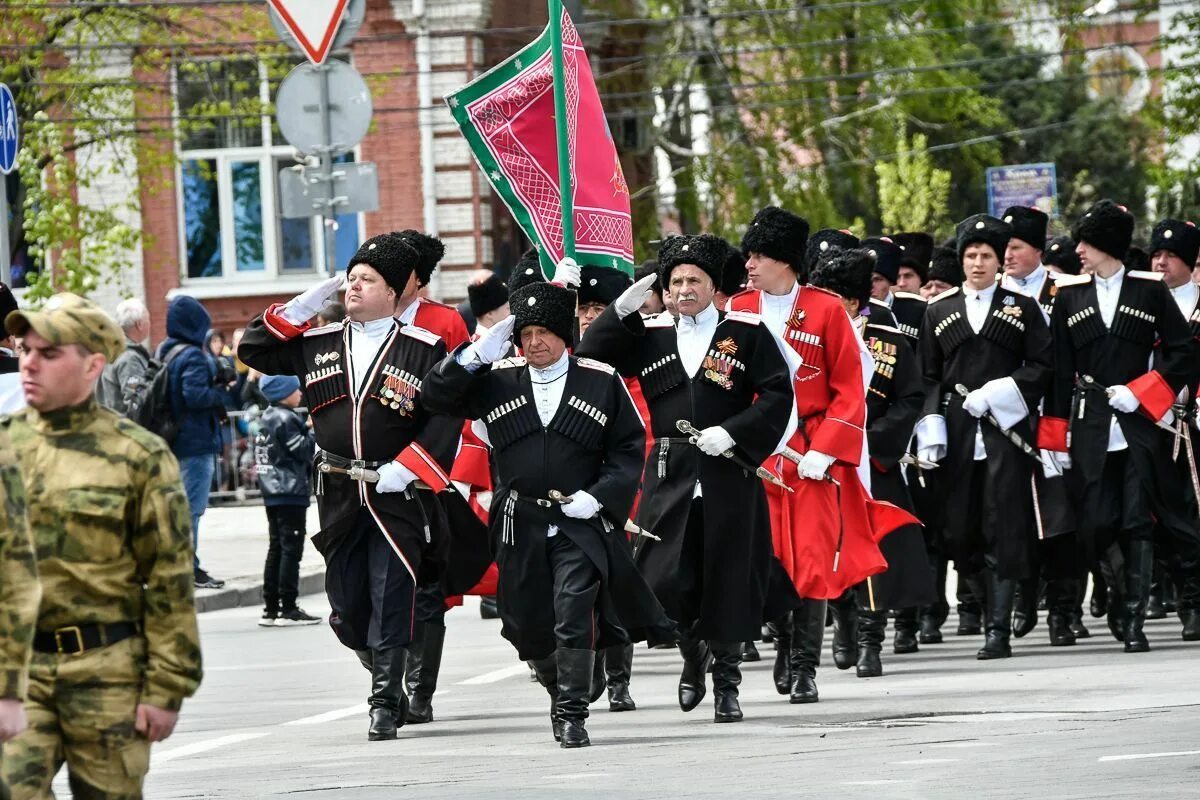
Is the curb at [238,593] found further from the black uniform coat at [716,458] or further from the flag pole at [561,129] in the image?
the black uniform coat at [716,458]

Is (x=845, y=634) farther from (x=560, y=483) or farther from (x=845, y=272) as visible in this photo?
(x=560, y=483)

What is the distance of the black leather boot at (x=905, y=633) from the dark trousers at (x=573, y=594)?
13.3ft

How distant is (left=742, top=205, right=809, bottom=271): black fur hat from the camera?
11.9m

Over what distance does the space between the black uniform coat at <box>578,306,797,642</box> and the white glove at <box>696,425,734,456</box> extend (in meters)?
0.08

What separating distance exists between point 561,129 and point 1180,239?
3.82 m

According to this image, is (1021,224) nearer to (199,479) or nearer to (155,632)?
(199,479)

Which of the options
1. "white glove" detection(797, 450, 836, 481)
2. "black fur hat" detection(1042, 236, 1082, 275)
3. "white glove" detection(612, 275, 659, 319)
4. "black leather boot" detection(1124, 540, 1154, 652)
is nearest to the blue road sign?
"white glove" detection(612, 275, 659, 319)

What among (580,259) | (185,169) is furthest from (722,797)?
(185,169)

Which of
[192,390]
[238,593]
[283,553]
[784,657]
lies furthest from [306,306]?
[238,593]

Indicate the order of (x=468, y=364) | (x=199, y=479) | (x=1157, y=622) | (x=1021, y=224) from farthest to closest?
(x=199, y=479), (x=1157, y=622), (x=1021, y=224), (x=468, y=364)

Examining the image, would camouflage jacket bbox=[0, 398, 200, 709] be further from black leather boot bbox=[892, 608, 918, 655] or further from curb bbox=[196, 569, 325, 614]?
curb bbox=[196, 569, 325, 614]

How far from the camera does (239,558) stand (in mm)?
21984

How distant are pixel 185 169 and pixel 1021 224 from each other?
69.5ft

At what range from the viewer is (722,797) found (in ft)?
27.9
